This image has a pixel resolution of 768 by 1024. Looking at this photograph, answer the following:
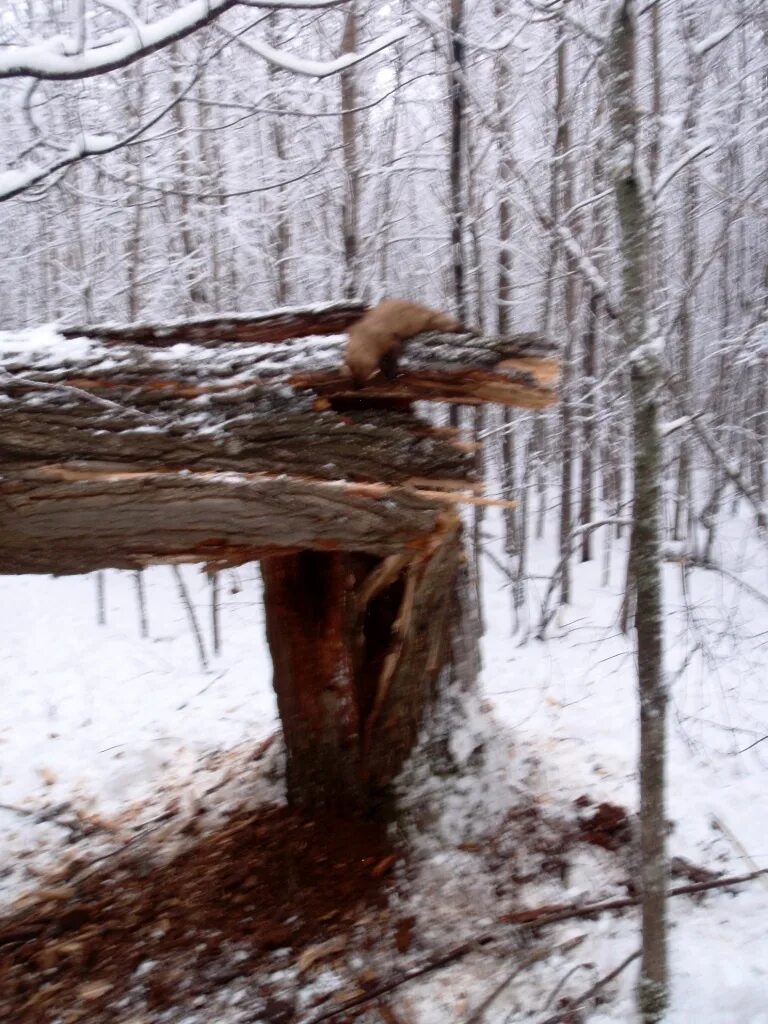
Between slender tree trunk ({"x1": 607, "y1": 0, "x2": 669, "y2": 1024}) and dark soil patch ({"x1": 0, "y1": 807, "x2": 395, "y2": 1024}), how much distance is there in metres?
1.22

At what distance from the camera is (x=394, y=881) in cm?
347

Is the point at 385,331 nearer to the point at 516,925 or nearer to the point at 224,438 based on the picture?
the point at 224,438

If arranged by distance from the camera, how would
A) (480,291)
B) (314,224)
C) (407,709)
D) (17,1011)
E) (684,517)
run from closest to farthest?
(17,1011)
(407,709)
(480,291)
(314,224)
(684,517)

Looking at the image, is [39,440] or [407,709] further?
[407,709]

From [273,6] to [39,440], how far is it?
1.85m

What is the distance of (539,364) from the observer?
3.18 m

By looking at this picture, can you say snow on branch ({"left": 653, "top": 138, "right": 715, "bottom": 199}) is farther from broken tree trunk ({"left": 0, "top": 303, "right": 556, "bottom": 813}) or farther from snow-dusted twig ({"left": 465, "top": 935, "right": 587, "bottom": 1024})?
snow-dusted twig ({"left": 465, "top": 935, "right": 587, "bottom": 1024})

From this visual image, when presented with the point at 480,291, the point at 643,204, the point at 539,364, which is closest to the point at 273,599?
the point at 539,364

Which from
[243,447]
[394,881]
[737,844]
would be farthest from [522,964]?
[243,447]

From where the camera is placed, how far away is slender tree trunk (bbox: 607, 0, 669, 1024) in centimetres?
258

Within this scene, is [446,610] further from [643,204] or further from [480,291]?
[480,291]

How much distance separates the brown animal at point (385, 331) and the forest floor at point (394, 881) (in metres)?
1.76

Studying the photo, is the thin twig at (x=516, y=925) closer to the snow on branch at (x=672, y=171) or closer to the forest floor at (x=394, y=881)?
the forest floor at (x=394, y=881)

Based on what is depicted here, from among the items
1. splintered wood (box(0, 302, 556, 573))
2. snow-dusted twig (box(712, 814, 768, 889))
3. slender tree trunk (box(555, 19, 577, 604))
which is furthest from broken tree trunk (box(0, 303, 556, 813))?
slender tree trunk (box(555, 19, 577, 604))
